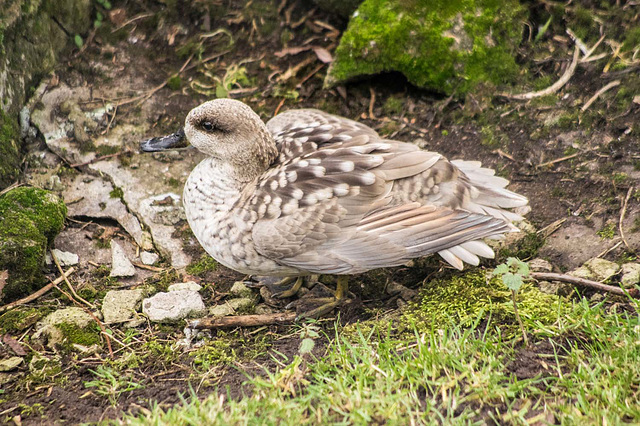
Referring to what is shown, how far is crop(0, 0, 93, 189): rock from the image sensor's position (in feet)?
15.8

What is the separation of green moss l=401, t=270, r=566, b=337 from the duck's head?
1.38m

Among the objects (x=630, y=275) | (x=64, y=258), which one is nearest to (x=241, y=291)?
(x=64, y=258)

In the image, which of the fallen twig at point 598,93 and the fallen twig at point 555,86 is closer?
the fallen twig at point 598,93

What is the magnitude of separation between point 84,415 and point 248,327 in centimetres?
109

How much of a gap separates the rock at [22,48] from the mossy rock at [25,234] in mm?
521

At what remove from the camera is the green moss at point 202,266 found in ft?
14.9

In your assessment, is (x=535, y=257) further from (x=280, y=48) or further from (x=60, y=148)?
(x=60, y=148)

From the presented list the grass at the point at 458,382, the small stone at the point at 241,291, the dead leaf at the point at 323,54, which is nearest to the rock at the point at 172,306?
the small stone at the point at 241,291

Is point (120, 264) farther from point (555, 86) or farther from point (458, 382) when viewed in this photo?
point (555, 86)

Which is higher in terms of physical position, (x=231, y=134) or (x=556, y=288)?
(x=231, y=134)

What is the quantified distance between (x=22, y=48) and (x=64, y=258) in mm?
1848

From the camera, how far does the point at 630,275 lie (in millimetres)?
3709

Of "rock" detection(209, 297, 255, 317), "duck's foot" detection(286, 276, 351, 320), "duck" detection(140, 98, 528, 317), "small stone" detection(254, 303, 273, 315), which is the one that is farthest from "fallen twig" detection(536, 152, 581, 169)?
"rock" detection(209, 297, 255, 317)

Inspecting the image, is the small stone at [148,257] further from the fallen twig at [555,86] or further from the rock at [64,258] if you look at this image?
the fallen twig at [555,86]
